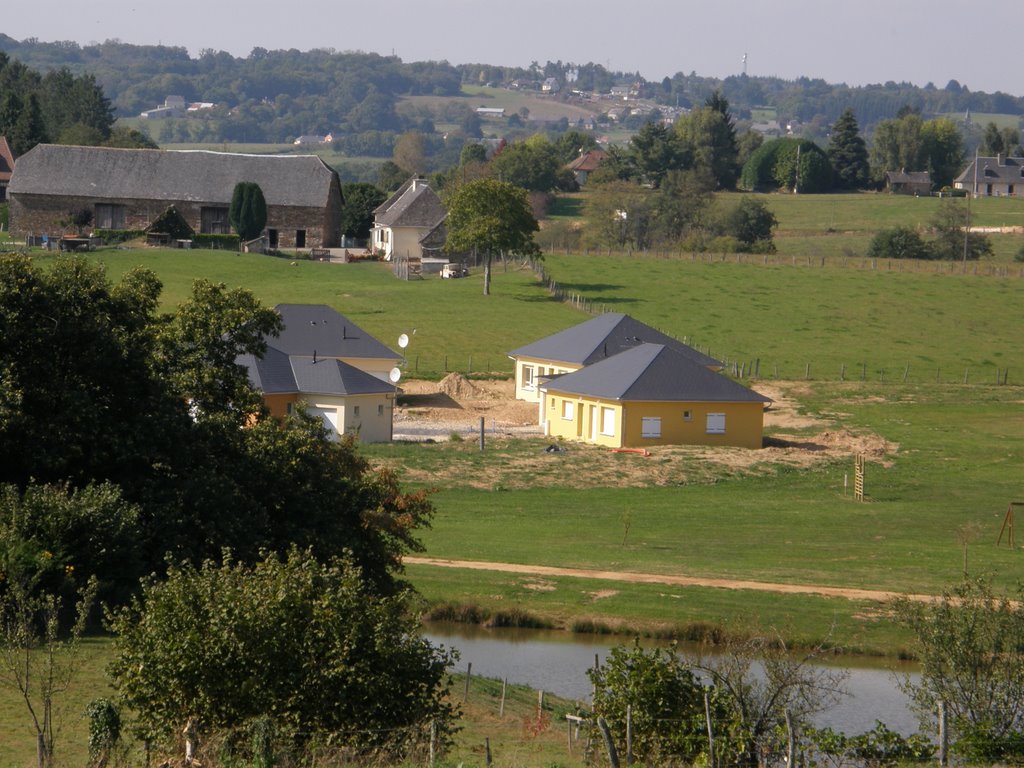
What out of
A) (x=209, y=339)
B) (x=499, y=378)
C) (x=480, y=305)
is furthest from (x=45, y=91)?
(x=209, y=339)

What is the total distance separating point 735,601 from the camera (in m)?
31.1

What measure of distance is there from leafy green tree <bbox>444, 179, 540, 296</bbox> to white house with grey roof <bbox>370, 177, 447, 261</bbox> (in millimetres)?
14265

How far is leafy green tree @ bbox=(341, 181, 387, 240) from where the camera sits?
338ft

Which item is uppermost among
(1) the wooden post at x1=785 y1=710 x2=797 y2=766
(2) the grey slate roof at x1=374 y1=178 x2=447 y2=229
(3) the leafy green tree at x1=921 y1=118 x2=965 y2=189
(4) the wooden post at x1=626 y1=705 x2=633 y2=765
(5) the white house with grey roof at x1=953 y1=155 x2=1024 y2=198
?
(3) the leafy green tree at x1=921 y1=118 x2=965 y2=189

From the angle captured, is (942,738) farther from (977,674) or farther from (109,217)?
(109,217)

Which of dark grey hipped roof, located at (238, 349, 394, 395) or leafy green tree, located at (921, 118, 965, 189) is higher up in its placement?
leafy green tree, located at (921, 118, 965, 189)

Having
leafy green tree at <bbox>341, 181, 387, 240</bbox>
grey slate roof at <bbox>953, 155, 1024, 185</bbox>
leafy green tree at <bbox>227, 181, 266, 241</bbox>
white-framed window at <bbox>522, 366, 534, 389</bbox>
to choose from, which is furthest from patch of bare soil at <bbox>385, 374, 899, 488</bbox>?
grey slate roof at <bbox>953, 155, 1024, 185</bbox>

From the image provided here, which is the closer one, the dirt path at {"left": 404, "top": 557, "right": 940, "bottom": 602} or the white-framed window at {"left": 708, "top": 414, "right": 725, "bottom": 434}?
the dirt path at {"left": 404, "top": 557, "right": 940, "bottom": 602}

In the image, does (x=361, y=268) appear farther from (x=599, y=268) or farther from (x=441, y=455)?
(x=441, y=455)

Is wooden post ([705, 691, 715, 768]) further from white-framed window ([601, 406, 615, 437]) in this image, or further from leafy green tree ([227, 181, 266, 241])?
leafy green tree ([227, 181, 266, 241])

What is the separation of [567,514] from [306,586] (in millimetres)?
23334

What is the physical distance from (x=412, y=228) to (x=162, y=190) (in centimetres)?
1578

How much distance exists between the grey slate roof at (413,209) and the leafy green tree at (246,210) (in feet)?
27.4

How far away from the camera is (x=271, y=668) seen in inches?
659
